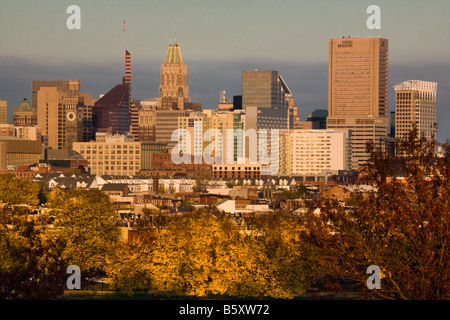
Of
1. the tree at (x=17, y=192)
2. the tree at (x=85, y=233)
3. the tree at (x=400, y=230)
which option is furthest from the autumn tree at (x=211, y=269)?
the tree at (x=17, y=192)

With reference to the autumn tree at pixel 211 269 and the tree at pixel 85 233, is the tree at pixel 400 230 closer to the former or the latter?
the autumn tree at pixel 211 269

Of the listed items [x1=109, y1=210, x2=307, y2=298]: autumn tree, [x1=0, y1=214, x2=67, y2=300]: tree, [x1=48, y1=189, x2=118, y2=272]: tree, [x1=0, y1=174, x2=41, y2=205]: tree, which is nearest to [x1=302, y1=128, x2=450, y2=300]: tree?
[x1=0, y1=214, x2=67, y2=300]: tree

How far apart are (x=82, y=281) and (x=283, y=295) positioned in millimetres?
12105

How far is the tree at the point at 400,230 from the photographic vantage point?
104 feet

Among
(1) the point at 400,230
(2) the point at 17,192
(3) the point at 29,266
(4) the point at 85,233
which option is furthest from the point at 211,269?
(2) the point at 17,192

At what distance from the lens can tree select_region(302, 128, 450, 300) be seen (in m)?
31.8

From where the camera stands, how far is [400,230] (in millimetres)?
32875

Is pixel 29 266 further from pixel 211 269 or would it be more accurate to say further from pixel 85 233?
pixel 85 233

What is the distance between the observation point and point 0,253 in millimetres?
66375

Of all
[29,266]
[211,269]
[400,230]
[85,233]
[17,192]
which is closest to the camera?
[400,230]

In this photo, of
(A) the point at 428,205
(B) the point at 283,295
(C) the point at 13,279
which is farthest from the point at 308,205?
(B) the point at 283,295

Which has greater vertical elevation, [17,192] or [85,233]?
[85,233]

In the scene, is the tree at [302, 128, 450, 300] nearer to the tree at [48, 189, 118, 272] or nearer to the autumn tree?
the autumn tree
